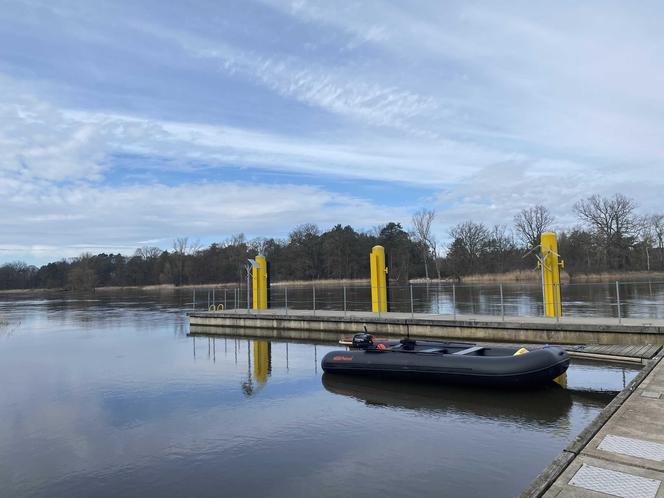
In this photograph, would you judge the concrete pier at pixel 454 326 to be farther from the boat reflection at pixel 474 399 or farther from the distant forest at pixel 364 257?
the distant forest at pixel 364 257

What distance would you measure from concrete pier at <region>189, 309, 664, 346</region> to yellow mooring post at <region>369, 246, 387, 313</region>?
2.69 ft

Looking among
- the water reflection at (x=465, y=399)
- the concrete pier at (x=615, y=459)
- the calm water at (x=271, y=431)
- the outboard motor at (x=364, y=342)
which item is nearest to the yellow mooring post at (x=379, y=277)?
the calm water at (x=271, y=431)

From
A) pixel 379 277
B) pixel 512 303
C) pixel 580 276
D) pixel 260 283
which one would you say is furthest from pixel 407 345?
pixel 580 276

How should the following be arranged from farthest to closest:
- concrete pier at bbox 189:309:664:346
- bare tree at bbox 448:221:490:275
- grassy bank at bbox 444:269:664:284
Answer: bare tree at bbox 448:221:490:275 < grassy bank at bbox 444:269:664:284 < concrete pier at bbox 189:309:664:346

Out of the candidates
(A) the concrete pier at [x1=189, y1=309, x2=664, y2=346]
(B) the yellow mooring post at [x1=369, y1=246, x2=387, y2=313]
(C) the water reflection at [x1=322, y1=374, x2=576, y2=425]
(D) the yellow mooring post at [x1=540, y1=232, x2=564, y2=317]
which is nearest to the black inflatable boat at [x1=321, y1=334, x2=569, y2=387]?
(C) the water reflection at [x1=322, y1=374, x2=576, y2=425]

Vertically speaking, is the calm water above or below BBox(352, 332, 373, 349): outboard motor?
below

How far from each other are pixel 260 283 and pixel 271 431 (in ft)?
45.5

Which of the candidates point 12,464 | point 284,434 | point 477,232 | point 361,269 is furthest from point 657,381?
point 361,269

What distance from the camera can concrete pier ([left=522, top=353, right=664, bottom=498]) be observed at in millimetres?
3502

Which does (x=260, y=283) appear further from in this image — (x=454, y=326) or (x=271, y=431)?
(x=271, y=431)

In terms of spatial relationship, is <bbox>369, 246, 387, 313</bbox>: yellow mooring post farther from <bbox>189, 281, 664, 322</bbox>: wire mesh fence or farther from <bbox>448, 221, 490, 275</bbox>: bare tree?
<bbox>448, 221, 490, 275</bbox>: bare tree

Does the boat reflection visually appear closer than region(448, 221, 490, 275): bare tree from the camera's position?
Yes

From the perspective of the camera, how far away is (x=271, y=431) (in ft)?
22.5

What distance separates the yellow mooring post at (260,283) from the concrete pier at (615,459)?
52.4 ft
